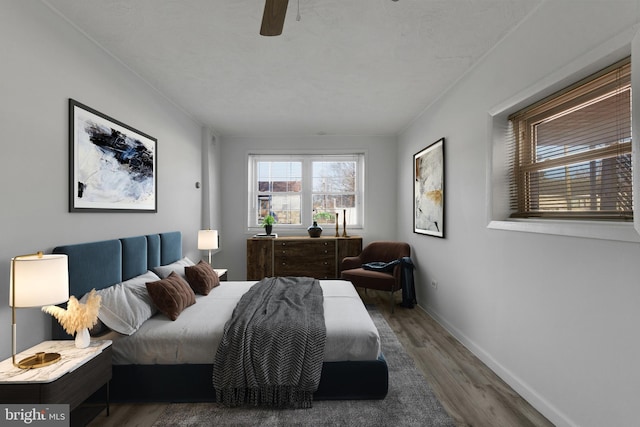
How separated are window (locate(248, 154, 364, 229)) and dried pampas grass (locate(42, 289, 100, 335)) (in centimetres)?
386

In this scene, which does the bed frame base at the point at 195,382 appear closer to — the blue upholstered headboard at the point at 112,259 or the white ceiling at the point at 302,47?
the blue upholstered headboard at the point at 112,259

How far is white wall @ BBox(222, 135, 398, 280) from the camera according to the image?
5590mm

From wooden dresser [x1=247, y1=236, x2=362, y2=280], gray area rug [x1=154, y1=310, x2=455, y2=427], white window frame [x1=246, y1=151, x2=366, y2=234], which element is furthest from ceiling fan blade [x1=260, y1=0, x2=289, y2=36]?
white window frame [x1=246, y1=151, x2=366, y2=234]

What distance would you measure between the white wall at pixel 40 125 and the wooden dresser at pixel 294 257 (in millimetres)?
2364

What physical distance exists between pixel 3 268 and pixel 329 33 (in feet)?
8.48

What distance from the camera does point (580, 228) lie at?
1783 mm

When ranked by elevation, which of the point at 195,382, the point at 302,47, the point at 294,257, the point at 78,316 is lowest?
the point at 195,382

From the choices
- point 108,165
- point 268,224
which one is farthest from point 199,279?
point 268,224

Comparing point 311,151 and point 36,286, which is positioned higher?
point 311,151

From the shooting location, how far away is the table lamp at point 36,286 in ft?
5.24

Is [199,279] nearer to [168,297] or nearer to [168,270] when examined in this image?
[168,270]

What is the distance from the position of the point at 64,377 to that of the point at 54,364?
15 cm

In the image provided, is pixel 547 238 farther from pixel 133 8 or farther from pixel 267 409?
pixel 133 8

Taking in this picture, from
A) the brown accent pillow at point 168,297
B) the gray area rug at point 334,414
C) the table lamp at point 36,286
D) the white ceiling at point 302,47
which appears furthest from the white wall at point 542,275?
the table lamp at point 36,286
